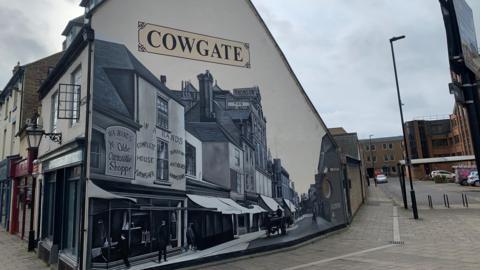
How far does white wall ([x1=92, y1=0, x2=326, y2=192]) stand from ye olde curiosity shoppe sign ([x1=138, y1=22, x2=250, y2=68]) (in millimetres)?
141

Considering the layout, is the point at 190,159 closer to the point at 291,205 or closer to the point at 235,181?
the point at 235,181

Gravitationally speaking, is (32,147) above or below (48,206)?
above

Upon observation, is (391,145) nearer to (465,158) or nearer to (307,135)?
(465,158)

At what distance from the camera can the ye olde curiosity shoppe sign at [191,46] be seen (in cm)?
841

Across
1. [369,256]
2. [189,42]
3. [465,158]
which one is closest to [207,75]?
[189,42]

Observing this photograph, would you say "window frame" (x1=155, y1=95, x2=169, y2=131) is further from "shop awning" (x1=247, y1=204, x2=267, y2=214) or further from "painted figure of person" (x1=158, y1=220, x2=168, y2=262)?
"shop awning" (x1=247, y1=204, x2=267, y2=214)

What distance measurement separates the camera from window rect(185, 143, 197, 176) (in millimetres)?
8516

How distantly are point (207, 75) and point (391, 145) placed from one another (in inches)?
3227

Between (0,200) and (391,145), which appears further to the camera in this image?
(391,145)

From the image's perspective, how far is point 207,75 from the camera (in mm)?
9359

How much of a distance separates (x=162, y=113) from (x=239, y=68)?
3.16 meters

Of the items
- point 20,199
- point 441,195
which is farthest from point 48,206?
point 441,195

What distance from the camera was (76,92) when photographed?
26.3 ft

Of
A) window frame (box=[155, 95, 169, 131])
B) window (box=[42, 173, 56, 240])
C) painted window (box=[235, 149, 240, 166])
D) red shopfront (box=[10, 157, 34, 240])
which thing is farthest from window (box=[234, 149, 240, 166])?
red shopfront (box=[10, 157, 34, 240])
